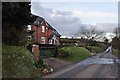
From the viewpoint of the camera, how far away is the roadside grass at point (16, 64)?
54.1 feet

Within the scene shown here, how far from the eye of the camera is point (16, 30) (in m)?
23.6

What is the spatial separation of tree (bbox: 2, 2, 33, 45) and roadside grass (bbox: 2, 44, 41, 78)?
244 centimetres

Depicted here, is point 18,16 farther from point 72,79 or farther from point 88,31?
point 88,31

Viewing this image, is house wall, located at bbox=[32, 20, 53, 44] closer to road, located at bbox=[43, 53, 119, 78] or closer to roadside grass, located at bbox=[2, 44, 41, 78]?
road, located at bbox=[43, 53, 119, 78]

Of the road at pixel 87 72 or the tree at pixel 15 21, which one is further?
the tree at pixel 15 21

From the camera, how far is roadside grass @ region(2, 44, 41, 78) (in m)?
16.5

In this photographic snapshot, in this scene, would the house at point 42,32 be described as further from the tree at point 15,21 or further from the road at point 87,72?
the tree at point 15,21

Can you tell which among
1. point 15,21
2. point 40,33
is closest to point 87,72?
point 15,21

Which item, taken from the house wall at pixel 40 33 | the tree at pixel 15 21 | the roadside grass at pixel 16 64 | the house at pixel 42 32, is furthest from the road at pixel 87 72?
the house at pixel 42 32

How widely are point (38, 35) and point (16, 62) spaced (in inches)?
1763

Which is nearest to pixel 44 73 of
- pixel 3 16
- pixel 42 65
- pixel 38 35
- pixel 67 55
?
pixel 42 65

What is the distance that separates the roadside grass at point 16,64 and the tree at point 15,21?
2438 mm

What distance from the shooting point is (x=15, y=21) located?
2258 centimetres

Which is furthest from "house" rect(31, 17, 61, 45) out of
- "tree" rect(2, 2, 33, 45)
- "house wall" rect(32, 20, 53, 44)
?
"tree" rect(2, 2, 33, 45)
